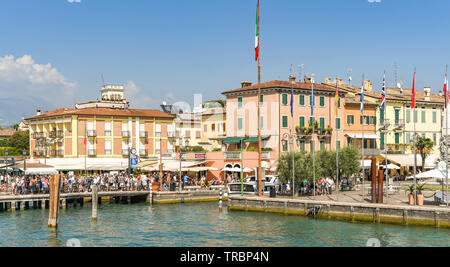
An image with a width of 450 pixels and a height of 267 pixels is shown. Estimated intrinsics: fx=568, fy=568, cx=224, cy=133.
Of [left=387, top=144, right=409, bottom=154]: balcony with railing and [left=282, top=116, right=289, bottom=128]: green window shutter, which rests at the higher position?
[left=282, top=116, right=289, bottom=128]: green window shutter

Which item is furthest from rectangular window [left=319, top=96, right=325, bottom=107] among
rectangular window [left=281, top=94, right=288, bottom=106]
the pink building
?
rectangular window [left=281, top=94, right=288, bottom=106]

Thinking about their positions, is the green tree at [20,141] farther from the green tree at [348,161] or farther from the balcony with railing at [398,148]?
the green tree at [348,161]

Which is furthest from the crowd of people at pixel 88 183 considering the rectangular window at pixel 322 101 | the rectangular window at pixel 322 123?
the rectangular window at pixel 322 101

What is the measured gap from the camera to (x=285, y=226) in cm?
3181

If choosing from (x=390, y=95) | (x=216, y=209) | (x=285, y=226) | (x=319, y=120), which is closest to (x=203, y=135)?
(x=319, y=120)

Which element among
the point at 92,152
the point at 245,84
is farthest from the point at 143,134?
the point at 245,84

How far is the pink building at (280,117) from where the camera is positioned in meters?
57.9

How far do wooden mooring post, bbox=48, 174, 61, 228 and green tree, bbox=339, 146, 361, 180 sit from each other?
887 inches

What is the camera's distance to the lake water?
26969 millimetres

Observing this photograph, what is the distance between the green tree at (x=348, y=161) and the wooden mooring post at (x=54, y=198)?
22.5 meters

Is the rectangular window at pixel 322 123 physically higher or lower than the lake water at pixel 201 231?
higher

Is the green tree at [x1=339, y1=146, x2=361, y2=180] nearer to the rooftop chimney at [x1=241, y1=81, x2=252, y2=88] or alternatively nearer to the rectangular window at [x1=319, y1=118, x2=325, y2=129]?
the rectangular window at [x1=319, y1=118, x2=325, y2=129]
